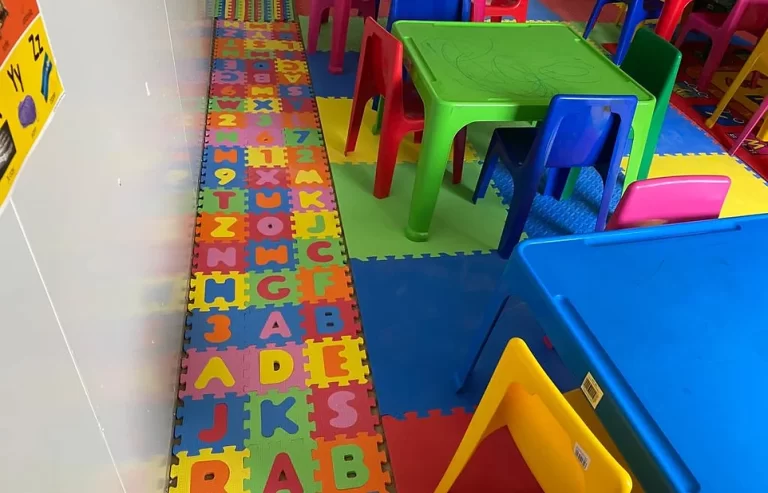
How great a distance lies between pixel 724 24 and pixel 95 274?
348 centimetres

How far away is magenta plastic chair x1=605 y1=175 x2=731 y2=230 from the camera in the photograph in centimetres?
138

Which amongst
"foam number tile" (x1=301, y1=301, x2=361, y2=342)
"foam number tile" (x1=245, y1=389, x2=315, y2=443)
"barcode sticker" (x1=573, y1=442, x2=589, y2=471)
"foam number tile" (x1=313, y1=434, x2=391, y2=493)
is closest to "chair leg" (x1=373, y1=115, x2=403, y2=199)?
"foam number tile" (x1=301, y1=301, x2=361, y2=342)

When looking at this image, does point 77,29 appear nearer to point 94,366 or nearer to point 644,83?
point 94,366

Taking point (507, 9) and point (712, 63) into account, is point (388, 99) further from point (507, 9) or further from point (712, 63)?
point (712, 63)

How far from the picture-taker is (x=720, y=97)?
3268 mm

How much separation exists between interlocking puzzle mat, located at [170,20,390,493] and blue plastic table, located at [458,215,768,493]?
478 millimetres

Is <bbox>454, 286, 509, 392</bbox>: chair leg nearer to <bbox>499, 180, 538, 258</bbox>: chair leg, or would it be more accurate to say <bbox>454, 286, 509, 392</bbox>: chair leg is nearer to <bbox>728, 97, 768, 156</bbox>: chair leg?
<bbox>499, 180, 538, 258</bbox>: chair leg

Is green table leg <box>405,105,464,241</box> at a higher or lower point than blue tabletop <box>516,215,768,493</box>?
lower

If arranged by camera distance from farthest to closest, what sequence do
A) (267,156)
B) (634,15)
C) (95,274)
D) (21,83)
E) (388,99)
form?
(634,15)
(267,156)
(388,99)
(95,274)
(21,83)

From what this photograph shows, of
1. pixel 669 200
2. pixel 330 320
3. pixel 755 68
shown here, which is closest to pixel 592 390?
pixel 669 200

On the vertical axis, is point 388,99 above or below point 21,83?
below

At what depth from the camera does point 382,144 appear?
7.02ft

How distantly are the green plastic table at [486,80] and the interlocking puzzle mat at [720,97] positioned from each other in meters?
1.10

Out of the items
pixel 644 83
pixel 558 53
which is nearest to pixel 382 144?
pixel 558 53
